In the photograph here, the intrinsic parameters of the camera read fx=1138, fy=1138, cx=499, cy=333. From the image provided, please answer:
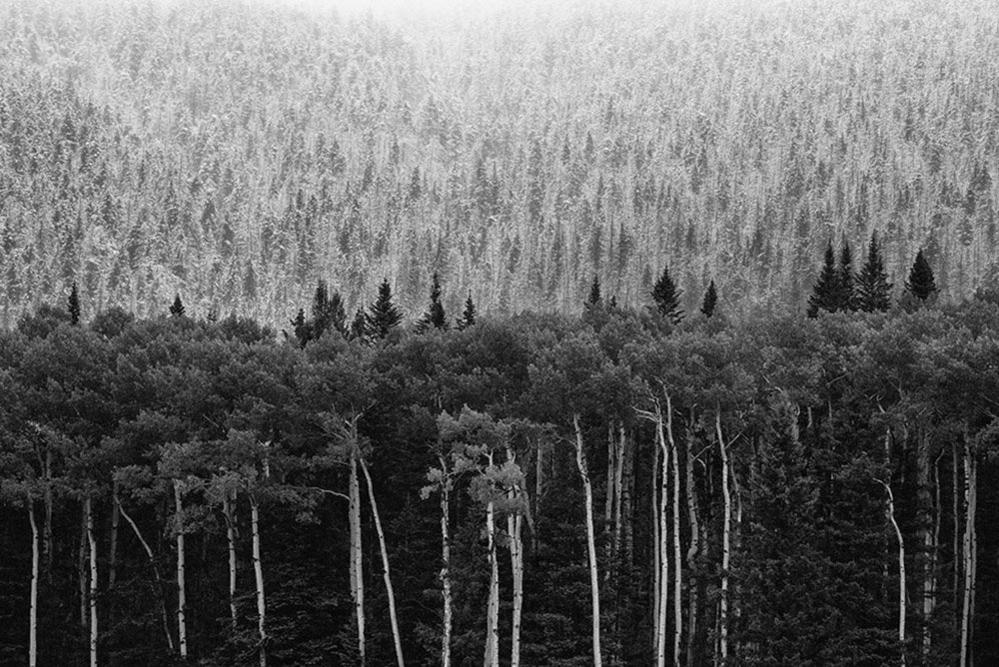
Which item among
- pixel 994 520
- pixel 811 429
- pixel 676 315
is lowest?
pixel 994 520

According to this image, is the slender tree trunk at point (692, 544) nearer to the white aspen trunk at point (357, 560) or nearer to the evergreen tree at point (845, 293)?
the white aspen trunk at point (357, 560)

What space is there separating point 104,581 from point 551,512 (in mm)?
23318

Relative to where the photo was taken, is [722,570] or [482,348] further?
[482,348]

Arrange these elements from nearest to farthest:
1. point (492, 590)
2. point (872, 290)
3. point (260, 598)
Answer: point (492, 590), point (260, 598), point (872, 290)

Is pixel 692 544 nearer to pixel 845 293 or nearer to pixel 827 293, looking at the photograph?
pixel 827 293

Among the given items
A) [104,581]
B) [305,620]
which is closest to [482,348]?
[305,620]

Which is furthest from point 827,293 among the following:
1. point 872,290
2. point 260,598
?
point 260,598

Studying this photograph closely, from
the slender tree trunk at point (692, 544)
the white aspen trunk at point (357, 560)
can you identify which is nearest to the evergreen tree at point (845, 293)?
the slender tree trunk at point (692, 544)

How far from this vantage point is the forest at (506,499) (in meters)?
38.2

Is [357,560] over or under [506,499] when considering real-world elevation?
under

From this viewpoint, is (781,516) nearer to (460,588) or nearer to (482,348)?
(460,588)

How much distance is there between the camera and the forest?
38250mm

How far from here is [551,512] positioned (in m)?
43.0

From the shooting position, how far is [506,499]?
35.8 meters
